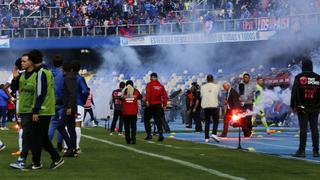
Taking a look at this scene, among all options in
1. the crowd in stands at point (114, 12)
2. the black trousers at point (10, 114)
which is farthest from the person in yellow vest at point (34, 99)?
the crowd in stands at point (114, 12)

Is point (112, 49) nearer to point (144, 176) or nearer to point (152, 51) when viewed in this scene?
point (152, 51)

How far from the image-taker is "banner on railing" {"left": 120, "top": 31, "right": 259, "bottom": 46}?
1780 inches

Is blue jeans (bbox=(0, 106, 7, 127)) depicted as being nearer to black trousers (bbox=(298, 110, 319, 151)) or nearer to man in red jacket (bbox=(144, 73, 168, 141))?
man in red jacket (bbox=(144, 73, 168, 141))

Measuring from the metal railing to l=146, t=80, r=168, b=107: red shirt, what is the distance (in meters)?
19.7

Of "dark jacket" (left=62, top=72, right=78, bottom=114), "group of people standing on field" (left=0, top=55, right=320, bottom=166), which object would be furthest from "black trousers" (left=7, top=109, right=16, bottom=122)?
"dark jacket" (left=62, top=72, right=78, bottom=114)

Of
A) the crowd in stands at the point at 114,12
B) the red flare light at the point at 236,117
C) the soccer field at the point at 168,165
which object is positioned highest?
the crowd in stands at the point at 114,12

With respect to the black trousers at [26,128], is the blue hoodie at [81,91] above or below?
above

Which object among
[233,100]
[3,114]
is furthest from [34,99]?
[3,114]

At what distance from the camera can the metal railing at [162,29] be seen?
1727 inches

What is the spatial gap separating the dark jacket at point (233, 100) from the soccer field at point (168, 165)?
533 centimetres

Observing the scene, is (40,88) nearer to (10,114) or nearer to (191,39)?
(10,114)

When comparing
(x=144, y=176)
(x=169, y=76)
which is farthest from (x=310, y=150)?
(x=169, y=76)

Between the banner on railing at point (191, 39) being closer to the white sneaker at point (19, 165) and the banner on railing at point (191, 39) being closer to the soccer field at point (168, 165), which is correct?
the soccer field at point (168, 165)

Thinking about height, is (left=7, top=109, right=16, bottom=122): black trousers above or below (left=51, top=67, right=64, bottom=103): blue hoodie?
below
